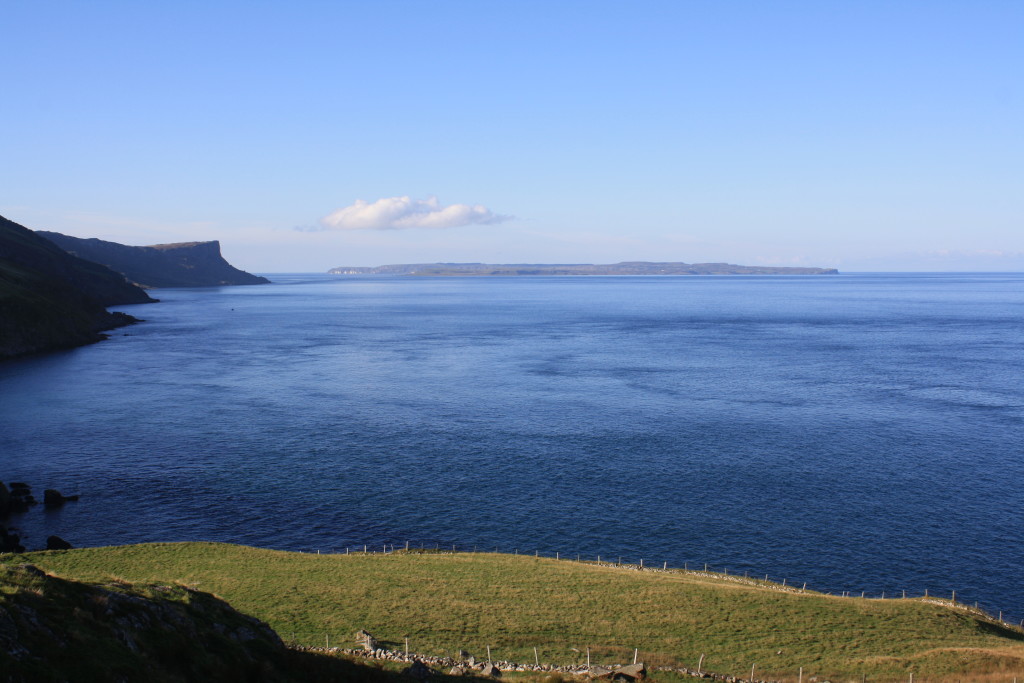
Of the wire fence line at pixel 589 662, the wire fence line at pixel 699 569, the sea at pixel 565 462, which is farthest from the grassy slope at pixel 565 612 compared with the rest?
the sea at pixel 565 462

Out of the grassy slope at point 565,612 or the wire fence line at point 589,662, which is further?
the grassy slope at point 565,612

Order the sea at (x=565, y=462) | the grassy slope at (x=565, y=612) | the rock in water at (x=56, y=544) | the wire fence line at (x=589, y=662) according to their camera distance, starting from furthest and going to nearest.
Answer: the sea at (x=565, y=462) → the rock in water at (x=56, y=544) → the grassy slope at (x=565, y=612) → the wire fence line at (x=589, y=662)

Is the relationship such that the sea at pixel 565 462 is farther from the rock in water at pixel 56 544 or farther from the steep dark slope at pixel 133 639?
the steep dark slope at pixel 133 639

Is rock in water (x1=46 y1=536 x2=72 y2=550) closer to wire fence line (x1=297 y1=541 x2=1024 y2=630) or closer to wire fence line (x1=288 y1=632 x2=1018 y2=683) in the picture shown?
wire fence line (x1=297 y1=541 x2=1024 y2=630)

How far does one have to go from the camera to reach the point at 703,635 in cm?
4053

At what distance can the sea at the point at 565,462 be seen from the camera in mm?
58375

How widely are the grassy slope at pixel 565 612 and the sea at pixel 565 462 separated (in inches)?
232

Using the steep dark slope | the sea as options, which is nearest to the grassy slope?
the sea

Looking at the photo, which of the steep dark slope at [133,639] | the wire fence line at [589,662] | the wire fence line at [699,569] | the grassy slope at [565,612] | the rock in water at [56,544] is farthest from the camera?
the rock in water at [56,544]

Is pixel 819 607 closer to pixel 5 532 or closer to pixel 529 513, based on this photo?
pixel 529 513

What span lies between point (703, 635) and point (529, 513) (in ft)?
85.0

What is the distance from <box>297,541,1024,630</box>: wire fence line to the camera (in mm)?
47625

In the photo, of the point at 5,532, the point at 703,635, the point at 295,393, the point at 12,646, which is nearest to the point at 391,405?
the point at 295,393

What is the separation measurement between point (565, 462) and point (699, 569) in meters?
25.6
